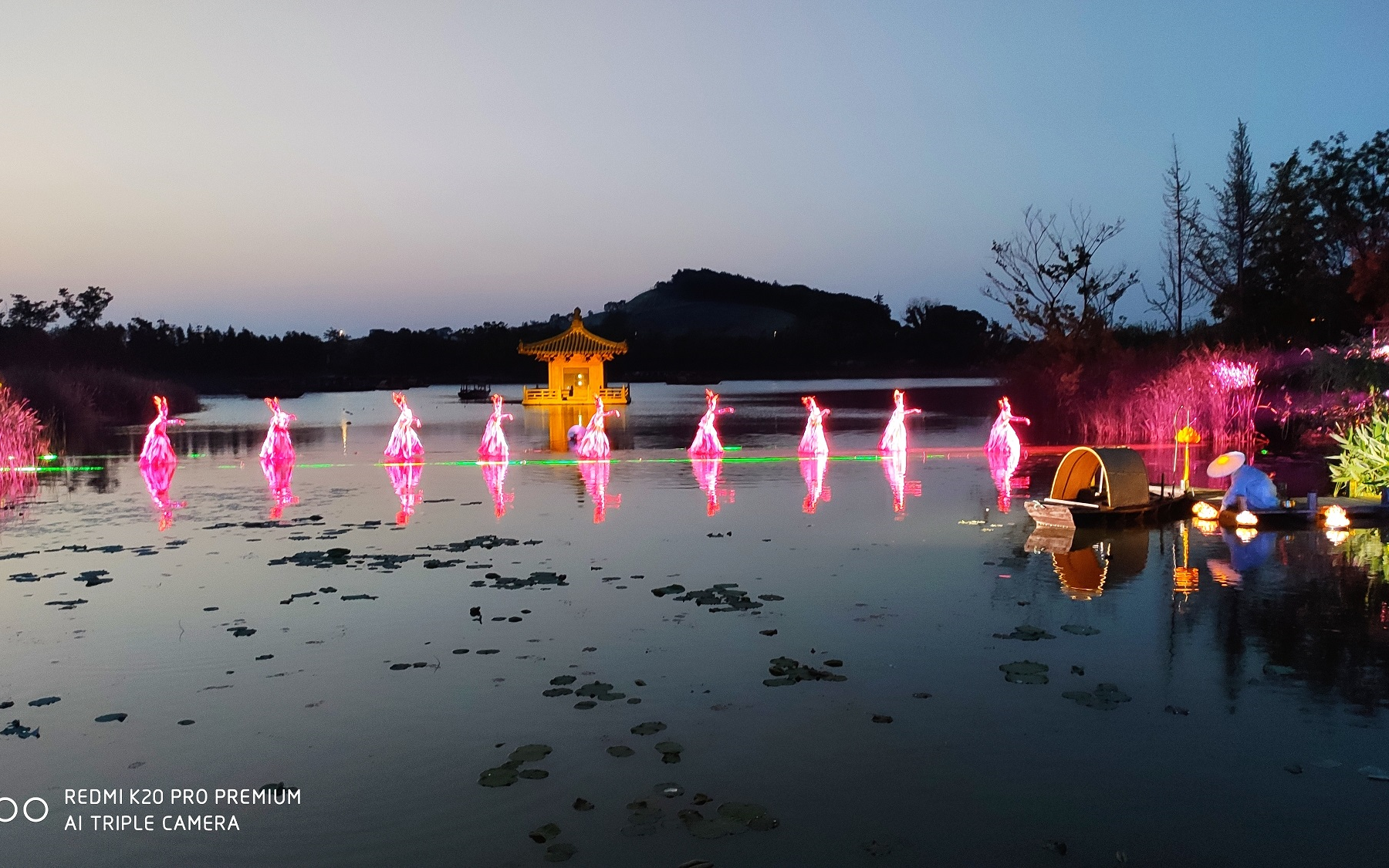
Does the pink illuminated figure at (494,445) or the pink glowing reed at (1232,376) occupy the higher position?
the pink glowing reed at (1232,376)

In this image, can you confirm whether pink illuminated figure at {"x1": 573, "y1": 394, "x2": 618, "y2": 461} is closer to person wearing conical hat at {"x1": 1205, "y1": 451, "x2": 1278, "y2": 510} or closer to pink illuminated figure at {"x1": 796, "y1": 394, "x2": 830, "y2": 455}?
pink illuminated figure at {"x1": 796, "y1": 394, "x2": 830, "y2": 455}

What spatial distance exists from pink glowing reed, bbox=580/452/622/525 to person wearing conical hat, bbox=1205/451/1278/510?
782 cm

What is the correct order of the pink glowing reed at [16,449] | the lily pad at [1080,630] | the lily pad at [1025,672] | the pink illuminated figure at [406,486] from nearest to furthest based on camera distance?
the lily pad at [1025,672] → the lily pad at [1080,630] → the pink illuminated figure at [406,486] → the pink glowing reed at [16,449]

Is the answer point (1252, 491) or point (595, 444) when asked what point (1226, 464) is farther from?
point (595, 444)

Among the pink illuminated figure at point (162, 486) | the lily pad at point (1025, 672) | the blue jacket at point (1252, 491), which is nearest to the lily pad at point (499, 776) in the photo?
the lily pad at point (1025, 672)

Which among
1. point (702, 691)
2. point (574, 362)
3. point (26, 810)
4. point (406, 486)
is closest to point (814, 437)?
point (406, 486)

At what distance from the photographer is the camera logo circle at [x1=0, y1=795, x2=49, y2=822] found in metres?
5.31

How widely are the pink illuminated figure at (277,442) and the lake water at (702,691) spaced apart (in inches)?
374

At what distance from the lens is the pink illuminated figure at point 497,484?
16016mm

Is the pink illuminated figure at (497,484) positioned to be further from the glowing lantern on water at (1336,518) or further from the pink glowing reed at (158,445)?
the glowing lantern on water at (1336,518)

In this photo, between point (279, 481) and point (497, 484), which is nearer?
point (497, 484)

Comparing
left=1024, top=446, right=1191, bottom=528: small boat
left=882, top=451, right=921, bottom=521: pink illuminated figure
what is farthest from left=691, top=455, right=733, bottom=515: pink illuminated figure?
left=1024, top=446, right=1191, bottom=528: small boat

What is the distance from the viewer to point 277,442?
80.6 ft

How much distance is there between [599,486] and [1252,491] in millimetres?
9825
